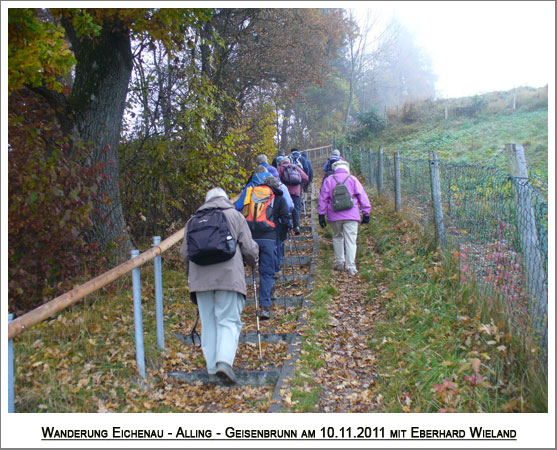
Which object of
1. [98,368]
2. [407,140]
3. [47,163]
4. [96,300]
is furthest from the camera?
[407,140]

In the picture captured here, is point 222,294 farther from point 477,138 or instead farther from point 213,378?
point 477,138

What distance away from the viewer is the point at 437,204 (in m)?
6.82

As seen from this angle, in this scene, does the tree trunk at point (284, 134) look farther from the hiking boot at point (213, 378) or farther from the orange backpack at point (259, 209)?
the hiking boot at point (213, 378)

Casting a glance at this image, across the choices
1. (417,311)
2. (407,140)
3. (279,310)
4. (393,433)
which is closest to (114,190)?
(279,310)

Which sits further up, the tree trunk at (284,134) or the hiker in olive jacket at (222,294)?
the tree trunk at (284,134)

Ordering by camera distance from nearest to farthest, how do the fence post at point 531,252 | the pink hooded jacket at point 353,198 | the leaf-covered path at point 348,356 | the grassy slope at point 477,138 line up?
the fence post at point 531,252 → the leaf-covered path at point 348,356 → the pink hooded jacket at point 353,198 → the grassy slope at point 477,138

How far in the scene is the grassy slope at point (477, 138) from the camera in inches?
605

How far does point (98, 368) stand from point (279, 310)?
280 centimetres

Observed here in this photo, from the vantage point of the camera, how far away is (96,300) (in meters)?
6.26

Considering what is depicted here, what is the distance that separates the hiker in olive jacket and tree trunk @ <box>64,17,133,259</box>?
297cm

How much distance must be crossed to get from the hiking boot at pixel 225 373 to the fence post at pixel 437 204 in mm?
3722

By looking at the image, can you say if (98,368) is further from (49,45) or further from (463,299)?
(463,299)

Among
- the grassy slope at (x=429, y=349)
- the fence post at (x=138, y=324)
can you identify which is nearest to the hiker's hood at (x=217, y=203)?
the fence post at (x=138, y=324)

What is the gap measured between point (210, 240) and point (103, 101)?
3.99m
